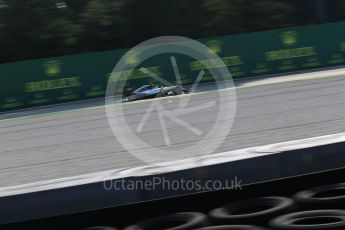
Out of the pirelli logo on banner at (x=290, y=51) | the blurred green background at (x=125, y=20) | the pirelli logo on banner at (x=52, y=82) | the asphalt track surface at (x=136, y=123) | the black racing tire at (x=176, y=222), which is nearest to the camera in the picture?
the black racing tire at (x=176, y=222)

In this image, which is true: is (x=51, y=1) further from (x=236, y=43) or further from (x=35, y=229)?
(x=35, y=229)

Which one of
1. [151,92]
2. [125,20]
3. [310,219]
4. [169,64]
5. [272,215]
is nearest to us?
[310,219]

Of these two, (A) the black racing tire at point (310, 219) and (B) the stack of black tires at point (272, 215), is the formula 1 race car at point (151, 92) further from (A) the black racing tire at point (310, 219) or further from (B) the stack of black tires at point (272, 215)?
(A) the black racing tire at point (310, 219)

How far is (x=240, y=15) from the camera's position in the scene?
40.1m

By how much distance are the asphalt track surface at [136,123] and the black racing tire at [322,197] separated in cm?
432

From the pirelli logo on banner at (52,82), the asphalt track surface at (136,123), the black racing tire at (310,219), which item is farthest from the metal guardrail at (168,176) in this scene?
the pirelli logo on banner at (52,82)

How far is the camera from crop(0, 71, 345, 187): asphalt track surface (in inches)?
376

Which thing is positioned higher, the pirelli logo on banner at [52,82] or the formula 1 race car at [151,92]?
the pirelli logo on banner at [52,82]

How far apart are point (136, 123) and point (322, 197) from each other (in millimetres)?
9904

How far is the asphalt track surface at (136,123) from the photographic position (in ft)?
31.3

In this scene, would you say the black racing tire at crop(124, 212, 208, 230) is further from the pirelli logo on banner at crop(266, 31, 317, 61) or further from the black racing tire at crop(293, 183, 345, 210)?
the pirelli logo on banner at crop(266, 31, 317, 61)

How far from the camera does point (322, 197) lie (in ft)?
15.5

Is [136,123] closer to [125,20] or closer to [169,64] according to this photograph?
[169,64]

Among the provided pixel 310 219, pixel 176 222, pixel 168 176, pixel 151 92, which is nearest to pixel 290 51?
pixel 151 92
